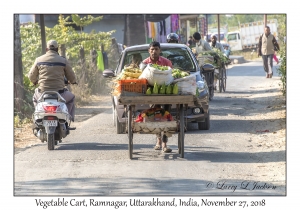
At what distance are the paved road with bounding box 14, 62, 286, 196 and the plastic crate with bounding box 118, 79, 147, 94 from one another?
1.12m

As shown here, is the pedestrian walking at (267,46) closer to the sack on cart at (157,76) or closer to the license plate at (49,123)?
the license plate at (49,123)

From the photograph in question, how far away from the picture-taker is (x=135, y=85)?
11.1m

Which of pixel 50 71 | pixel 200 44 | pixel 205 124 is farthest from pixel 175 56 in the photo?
pixel 200 44

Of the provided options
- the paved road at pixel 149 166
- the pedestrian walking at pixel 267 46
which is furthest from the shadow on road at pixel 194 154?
the pedestrian walking at pixel 267 46

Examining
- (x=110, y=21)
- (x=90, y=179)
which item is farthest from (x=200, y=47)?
(x=110, y=21)

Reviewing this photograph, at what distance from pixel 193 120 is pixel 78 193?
5525 millimetres

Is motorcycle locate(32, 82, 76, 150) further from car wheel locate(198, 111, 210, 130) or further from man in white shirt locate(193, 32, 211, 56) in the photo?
man in white shirt locate(193, 32, 211, 56)

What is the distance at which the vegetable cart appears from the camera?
1097 centimetres

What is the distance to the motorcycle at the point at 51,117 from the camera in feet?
40.9

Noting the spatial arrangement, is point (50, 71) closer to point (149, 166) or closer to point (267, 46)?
point (149, 166)

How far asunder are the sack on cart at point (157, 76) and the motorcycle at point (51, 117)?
7.25 ft

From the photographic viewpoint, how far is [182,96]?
11.0 m

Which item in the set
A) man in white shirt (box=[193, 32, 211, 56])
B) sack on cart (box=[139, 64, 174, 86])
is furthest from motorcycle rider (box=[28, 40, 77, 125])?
man in white shirt (box=[193, 32, 211, 56])

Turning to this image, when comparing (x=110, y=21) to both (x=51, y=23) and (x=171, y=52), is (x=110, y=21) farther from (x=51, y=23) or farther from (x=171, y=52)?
(x=171, y=52)
